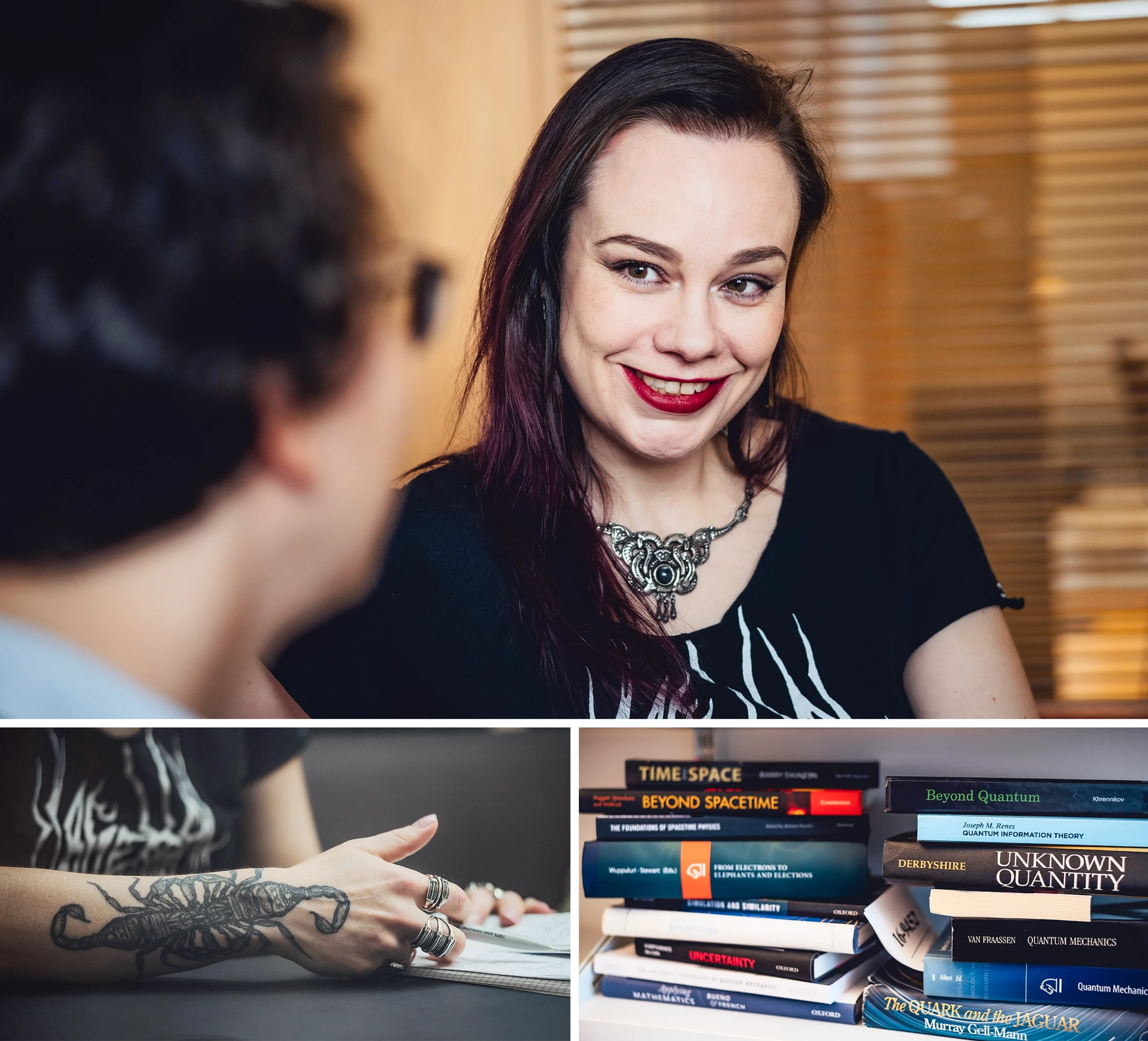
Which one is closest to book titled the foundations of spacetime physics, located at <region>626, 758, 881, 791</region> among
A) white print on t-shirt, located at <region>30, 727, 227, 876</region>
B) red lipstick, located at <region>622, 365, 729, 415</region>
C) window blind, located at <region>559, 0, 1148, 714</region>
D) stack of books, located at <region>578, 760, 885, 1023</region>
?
stack of books, located at <region>578, 760, 885, 1023</region>

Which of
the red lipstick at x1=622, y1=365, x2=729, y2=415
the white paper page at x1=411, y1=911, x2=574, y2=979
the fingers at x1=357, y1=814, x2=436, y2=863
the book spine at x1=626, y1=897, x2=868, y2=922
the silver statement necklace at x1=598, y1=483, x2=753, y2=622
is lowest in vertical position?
the white paper page at x1=411, y1=911, x2=574, y2=979

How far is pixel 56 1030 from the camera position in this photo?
47.2 inches

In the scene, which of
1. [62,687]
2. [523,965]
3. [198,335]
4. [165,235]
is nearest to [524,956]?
[523,965]

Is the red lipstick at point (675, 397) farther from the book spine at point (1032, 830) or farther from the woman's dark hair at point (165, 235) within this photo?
the book spine at point (1032, 830)

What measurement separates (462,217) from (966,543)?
0.67 meters

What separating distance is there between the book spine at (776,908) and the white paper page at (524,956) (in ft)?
0.35

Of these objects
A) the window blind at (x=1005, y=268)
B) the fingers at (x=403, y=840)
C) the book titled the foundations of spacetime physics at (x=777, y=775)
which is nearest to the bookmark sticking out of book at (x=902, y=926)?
the book titled the foundations of spacetime physics at (x=777, y=775)

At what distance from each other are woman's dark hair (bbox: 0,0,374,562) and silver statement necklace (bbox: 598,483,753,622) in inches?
14.8

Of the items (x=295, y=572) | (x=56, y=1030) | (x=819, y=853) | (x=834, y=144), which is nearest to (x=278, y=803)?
(x=295, y=572)

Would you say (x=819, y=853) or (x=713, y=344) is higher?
(x=713, y=344)

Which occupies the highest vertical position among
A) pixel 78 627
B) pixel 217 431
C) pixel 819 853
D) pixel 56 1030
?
pixel 217 431

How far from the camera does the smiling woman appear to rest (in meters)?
1.11

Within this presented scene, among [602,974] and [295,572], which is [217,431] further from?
[602,974]

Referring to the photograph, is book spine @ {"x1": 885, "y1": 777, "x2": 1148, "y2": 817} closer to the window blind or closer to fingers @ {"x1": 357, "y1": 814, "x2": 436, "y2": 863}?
the window blind
